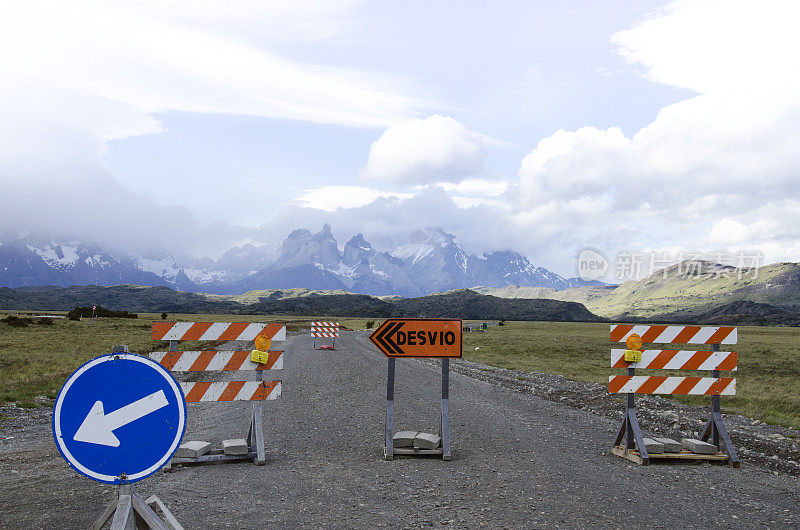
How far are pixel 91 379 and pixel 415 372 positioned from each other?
61.7ft

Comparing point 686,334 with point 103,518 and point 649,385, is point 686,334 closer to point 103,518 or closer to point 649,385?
point 649,385

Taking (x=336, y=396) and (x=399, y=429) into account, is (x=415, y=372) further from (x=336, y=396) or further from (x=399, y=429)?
(x=399, y=429)

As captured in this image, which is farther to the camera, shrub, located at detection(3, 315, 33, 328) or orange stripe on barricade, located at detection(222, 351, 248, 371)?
shrub, located at detection(3, 315, 33, 328)

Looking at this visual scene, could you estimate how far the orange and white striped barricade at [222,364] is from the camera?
8.51m

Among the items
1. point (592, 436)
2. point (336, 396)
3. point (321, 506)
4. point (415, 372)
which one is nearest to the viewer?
point (321, 506)

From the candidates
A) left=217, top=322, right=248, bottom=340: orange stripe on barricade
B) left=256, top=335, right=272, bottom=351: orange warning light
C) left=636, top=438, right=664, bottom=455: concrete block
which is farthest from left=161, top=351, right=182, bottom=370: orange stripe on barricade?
left=636, top=438, right=664, bottom=455: concrete block

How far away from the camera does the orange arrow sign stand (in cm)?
961

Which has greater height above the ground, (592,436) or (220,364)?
(220,364)

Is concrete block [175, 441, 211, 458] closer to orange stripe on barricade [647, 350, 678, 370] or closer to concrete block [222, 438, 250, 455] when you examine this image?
concrete block [222, 438, 250, 455]

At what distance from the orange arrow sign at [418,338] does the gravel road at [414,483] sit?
5.65 ft

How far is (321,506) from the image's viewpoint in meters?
6.61

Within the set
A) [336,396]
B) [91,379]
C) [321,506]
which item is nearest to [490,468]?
[321,506]

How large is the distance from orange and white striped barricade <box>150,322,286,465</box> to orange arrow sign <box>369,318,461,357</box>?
174cm

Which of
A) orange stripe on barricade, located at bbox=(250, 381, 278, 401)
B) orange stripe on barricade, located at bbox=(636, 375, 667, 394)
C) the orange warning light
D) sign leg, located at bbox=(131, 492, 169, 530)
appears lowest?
sign leg, located at bbox=(131, 492, 169, 530)
